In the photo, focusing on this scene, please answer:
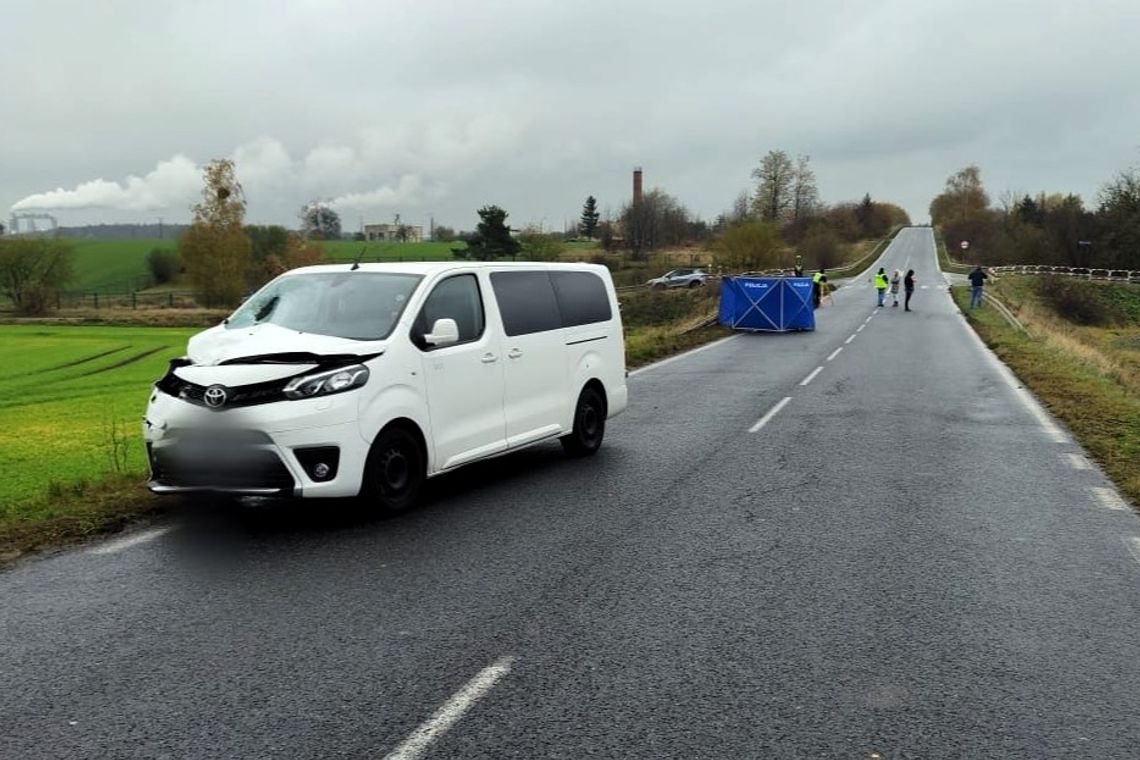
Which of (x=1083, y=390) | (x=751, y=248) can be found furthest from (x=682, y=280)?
(x=1083, y=390)

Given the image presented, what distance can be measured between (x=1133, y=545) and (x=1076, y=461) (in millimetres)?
3315

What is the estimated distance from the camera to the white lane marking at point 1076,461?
30.9 ft

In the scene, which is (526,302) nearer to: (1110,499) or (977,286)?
(1110,499)

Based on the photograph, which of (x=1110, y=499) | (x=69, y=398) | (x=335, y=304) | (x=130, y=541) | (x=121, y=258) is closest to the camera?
(x=130, y=541)

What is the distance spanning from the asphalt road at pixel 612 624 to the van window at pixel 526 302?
55.2 inches

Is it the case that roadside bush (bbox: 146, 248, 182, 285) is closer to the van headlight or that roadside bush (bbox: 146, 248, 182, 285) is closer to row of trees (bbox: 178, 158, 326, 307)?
row of trees (bbox: 178, 158, 326, 307)

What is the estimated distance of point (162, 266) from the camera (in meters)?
94.2

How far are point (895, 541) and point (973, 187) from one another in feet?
564

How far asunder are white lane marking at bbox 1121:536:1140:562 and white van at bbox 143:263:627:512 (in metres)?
4.76

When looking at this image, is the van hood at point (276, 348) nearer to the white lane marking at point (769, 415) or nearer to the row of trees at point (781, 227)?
the white lane marking at point (769, 415)

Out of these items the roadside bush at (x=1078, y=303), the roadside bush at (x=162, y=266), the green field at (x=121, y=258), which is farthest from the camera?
the roadside bush at (x=162, y=266)

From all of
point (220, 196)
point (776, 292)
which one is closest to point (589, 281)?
point (776, 292)

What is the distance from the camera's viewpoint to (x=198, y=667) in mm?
4328

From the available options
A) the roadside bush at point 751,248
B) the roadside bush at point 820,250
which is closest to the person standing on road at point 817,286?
the roadside bush at point 751,248
